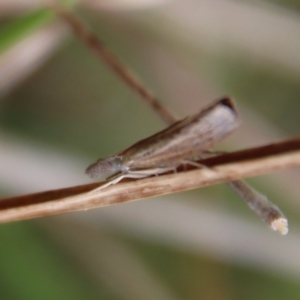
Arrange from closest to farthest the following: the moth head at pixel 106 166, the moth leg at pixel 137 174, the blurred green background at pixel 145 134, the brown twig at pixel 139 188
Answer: the brown twig at pixel 139 188 < the moth leg at pixel 137 174 < the moth head at pixel 106 166 < the blurred green background at pixel 145 134

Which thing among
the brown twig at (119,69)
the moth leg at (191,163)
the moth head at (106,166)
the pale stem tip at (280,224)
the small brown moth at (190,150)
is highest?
the brown twig at (119,69)

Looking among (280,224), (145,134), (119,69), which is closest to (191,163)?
(280,224)

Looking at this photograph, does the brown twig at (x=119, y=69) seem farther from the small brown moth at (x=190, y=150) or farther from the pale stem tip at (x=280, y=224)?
the pale stem tip at (x=280, y=224)

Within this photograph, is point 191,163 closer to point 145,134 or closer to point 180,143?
point 180,143

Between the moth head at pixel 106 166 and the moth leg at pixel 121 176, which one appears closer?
the moth leg at pixel 121 176

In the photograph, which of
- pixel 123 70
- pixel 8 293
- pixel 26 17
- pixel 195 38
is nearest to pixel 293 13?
pixel 195 38

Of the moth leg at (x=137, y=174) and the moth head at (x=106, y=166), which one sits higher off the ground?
the moth head at (x=106, y=166)

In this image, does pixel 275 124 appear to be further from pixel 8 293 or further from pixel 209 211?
pixel 8 293

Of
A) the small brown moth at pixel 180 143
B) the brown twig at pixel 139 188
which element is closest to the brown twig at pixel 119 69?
the small brown moth at pixel 180 143

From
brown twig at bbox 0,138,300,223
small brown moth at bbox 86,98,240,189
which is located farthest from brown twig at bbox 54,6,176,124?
brown twig at bbox 0,138,300,223
